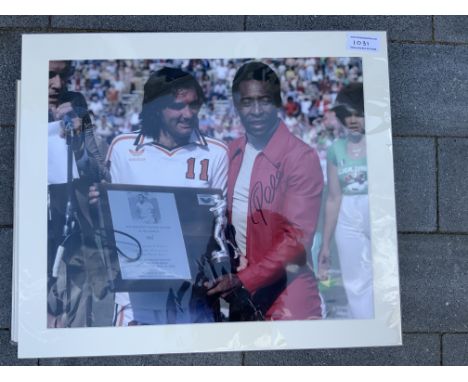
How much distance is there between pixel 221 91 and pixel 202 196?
0.54 ft

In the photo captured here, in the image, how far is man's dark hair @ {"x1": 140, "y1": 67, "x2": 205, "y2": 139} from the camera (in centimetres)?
81

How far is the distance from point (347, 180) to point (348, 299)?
18 cm

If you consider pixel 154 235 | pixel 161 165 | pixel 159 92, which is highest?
pixel 159 92

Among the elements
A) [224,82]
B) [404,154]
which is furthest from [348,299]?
[224,82]

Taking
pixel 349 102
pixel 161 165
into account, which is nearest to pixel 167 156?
pixel 161 165

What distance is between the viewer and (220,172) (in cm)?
81

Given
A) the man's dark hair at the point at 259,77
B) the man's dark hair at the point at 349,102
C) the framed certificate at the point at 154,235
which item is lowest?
the framed certificate at the point at 154,235

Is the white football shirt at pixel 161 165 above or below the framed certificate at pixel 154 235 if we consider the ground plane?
above

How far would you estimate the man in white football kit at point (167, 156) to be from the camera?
79 cm

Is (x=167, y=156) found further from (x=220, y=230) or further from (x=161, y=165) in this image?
(x=220, y=230)

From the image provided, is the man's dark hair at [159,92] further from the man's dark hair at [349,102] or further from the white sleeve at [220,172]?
the man's dark hair at [349,102]

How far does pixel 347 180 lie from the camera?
0.81 metres

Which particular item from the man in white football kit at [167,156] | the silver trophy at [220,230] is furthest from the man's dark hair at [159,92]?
the silver trophy at [220,230]

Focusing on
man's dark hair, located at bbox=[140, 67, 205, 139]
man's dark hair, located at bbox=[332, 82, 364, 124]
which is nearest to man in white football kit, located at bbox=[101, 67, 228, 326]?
man's dark hair, located at bbox=[140, 67, 205, 139]
